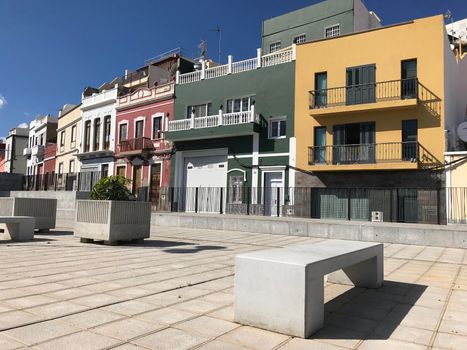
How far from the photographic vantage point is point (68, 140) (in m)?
40.4

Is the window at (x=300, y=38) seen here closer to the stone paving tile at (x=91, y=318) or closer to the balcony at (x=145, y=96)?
the balcony at (x=145, y=96)

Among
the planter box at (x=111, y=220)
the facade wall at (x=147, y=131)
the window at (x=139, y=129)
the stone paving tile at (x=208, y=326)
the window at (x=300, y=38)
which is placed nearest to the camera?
the stone paving tile at (x=208, y=326)

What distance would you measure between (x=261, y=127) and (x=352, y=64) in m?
6.41

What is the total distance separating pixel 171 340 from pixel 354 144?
20267mm

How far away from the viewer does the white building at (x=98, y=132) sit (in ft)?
113

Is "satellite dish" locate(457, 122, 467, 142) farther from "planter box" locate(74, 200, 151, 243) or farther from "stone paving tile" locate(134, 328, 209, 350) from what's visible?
"stone paving tile" locate(134, 328, 209, 350)

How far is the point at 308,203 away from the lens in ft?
74.6

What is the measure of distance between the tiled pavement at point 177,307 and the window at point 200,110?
806 inches

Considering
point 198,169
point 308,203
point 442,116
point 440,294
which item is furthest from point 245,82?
point 440,294

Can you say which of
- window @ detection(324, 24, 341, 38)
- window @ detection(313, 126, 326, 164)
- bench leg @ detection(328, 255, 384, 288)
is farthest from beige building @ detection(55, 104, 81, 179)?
bench leg @ detection(328, 255, 384, 288)

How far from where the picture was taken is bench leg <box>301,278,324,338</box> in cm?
390

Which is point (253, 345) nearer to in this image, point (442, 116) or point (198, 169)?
point (442, 116)

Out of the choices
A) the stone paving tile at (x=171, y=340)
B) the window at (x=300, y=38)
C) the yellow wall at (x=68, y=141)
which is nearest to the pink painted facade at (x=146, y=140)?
the yellow wall at (x=68, y=141)

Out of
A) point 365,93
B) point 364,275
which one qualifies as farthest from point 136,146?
point 364,275
